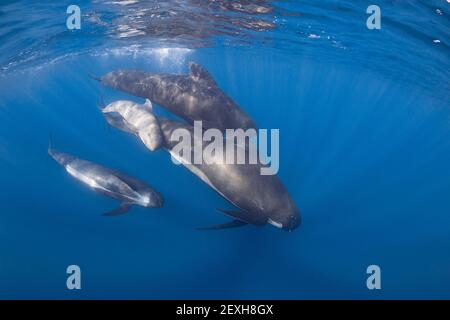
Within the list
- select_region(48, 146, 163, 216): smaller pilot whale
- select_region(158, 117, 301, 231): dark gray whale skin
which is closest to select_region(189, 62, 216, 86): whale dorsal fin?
select_region(158, 117, 301, 231): dark gray whale skin

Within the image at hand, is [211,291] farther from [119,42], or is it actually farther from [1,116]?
[1,116]

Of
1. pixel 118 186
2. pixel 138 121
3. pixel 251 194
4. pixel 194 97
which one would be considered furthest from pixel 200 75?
pixel 251 194

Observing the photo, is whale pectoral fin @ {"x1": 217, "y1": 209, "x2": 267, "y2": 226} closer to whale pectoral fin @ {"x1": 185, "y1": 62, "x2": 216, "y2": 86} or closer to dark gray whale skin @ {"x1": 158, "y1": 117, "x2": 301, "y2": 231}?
dark gray whale skin @ {"x1": 158, "y1": 117, "x2": 301, "y2": 231}

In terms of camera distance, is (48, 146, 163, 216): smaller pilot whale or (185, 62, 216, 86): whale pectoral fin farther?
(185, 62, 216, 86): whale pectoral fin

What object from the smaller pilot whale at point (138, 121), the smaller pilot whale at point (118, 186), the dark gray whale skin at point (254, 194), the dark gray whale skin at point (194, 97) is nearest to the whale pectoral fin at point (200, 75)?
the dark gray whale skin at point (194, 97)

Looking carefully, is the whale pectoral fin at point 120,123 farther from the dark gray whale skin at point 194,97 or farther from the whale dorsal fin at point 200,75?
the whale dorsal fin at point 200,75

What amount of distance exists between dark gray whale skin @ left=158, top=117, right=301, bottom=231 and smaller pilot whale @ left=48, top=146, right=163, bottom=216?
218 centimetres

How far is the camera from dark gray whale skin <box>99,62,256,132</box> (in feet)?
36.3

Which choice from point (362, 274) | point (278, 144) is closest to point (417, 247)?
point (362, 274)

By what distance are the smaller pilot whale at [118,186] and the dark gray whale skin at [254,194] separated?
7.16 feet

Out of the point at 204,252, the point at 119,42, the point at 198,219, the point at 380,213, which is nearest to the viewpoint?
the point at 204,252

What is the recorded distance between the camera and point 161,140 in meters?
9.16

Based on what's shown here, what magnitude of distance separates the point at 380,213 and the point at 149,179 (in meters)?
10.6

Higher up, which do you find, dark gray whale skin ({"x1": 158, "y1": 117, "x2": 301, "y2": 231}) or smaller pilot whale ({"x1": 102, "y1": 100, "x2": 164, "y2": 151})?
smaller pilot whale ({"x1": 102, "y1": 100, "x2": 164, "y2": 151})
